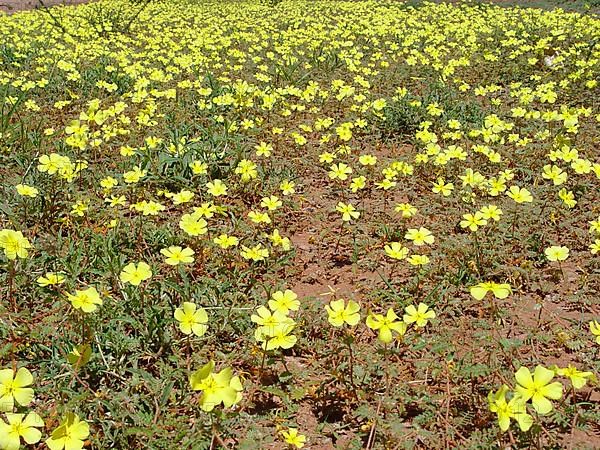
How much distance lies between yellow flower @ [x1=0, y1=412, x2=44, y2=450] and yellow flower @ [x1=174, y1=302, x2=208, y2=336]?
0.57 metres

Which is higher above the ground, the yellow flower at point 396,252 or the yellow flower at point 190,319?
the yellow flower at point 190,319

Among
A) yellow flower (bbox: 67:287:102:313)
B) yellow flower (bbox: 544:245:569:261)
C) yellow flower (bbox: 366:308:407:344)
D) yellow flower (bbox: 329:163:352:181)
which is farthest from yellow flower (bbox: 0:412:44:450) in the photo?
yellow flower (bbox: 329:163:352:181)

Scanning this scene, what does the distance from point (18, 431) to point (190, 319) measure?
658mm

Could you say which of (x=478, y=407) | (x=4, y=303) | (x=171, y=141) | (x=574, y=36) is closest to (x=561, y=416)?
(x=478, y=407)

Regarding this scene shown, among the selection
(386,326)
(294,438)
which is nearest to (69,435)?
(294,438)

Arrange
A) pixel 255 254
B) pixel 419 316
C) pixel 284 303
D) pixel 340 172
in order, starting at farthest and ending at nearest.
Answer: pixel 340 172 → pixel 255 254 → pixel 419 316 → pixel 284 303

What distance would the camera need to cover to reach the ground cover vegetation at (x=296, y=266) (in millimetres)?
2033

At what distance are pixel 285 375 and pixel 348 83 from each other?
4.65 m

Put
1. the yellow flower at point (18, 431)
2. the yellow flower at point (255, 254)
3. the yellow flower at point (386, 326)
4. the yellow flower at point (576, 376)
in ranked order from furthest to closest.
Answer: the yellow flower at point (255, 254)
the yellow flower at point (386, 326)
the yellow flower at point (576, 376)
the yellow flower at point (18, 431)

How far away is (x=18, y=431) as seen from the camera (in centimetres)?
162

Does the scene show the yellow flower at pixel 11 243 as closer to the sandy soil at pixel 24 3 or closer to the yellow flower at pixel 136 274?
the yellow flower at pixel 136 274

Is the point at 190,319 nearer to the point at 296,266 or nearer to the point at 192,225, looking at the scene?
the point at 192,225

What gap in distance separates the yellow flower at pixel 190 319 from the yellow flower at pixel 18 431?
22.4 inches

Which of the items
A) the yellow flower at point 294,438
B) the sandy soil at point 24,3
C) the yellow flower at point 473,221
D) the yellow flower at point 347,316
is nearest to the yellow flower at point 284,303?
the yellow flower at point 347,316
